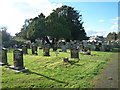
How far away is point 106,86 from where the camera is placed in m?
4.43

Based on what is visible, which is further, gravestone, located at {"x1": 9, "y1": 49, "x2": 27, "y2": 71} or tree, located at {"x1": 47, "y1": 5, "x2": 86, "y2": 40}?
tree, located at {"x1": 47, "y1": 5, "x2": 86, "y2": 40}

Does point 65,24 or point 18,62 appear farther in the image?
point 65,24

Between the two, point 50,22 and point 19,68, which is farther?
point 50,22

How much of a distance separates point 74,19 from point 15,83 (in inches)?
1251

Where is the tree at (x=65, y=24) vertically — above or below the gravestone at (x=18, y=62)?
above

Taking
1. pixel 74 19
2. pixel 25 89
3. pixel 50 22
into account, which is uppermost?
pixel 74 19

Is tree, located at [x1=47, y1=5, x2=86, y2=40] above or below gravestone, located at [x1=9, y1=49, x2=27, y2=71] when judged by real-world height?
above

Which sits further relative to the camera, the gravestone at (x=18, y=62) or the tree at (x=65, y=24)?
the tree at (x=65, y=24)

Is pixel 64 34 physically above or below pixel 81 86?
above

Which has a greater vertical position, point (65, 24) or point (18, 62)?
point (65, 24)

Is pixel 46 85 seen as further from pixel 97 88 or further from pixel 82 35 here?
pixel 82 35

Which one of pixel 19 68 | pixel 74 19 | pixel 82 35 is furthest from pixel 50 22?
pixel 19 68

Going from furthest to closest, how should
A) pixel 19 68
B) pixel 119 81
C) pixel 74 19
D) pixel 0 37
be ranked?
pixel 74 19, pixel 0 37, pixel 19 68, pixel 119 81

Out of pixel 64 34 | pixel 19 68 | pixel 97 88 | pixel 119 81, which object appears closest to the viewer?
pixel 97 88
